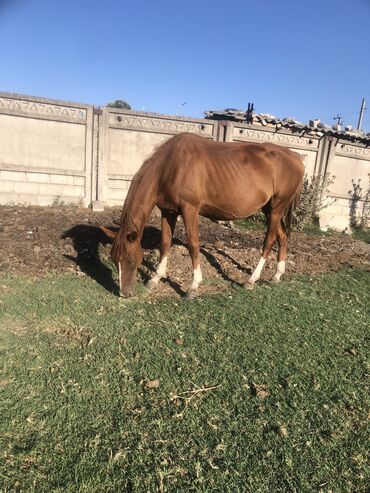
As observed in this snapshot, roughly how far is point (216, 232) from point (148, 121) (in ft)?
11.7

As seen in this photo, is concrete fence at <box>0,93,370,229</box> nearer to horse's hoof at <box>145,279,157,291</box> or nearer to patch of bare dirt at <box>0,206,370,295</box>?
patch of bare dirt at <box>0,206,370,295</box>

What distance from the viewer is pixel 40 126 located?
335 inches

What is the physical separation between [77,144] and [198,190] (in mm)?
5292

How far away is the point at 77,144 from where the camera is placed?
8836 millimetres

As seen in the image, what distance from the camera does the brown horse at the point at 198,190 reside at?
4.50 metres

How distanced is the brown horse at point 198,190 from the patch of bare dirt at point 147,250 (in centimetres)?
63

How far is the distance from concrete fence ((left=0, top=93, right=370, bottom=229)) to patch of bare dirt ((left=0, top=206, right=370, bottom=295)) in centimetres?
74

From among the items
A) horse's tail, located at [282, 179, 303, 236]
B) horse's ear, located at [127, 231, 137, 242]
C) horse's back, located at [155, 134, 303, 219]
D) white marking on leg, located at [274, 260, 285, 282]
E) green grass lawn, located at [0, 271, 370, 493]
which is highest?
horse's back, located at [155, 134, 303, 219]

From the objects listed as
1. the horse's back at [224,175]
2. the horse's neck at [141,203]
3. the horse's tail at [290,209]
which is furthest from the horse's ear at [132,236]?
the horse's tail at [290,209]

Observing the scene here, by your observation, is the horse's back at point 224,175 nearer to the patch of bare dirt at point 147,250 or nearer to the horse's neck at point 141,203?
the horse's neck at point 141,203

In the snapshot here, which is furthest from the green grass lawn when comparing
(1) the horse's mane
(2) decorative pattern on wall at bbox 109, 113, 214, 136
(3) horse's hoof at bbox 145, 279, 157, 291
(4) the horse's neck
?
(2) decorative pattern on wall at bbox 109, 113, 214, 136

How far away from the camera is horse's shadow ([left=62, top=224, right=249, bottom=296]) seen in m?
5.25

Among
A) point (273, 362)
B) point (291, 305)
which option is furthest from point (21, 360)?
point (291, 305)

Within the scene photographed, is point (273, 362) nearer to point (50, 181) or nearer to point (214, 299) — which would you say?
point (214, 299)
